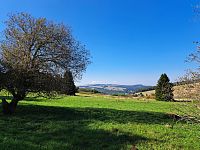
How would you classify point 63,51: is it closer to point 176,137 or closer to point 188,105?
point 176,137

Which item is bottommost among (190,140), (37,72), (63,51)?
(190,140)

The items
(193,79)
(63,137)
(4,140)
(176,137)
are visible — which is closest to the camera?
(193,79)

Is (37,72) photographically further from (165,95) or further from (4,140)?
(165,95)

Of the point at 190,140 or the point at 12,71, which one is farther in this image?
the point at 12,71

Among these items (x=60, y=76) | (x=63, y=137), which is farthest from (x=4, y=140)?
(x=60, y=76)

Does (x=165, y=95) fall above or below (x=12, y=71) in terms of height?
below

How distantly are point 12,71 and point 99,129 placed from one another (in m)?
9.95

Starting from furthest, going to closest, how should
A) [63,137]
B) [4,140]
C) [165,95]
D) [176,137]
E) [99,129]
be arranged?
[99,129]
[176,137]
[63,137]
[4,140]
[165,95]

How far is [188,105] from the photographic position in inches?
356

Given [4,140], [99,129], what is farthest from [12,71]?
[4,140]

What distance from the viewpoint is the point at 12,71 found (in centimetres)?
2366

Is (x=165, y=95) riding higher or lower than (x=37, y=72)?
lower

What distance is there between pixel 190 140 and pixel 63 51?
13.9 meters

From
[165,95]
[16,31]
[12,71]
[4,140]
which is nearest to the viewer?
[165,95]
